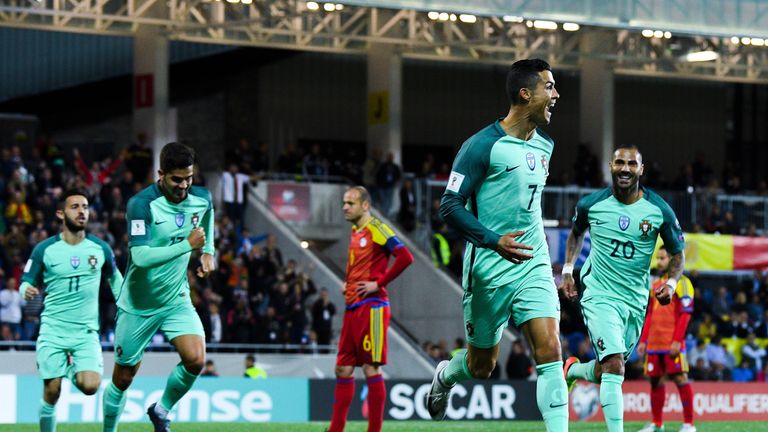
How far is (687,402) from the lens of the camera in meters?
16.3

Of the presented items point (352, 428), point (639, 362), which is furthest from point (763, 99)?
point (352, 428)

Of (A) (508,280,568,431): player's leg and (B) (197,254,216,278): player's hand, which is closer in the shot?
(A) (508,280,568,431): player's leg

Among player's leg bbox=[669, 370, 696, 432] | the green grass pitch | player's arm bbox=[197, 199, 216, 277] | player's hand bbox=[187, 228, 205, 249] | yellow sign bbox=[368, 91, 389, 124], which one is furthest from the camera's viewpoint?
yellow sign bbox=[368, 91, 389, 124]

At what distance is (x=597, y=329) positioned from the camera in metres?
12.6

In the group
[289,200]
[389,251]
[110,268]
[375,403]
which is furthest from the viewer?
[289,200]

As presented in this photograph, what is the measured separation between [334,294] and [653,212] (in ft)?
58.6

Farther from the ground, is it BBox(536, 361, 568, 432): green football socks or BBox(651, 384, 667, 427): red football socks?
BBox(536, 361, 568, 432): green football socks

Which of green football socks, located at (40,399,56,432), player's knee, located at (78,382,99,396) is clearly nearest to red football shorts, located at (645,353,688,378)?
player's knee, located at (78,382,99,396)

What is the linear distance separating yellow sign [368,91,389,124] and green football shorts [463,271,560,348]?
85.7ft

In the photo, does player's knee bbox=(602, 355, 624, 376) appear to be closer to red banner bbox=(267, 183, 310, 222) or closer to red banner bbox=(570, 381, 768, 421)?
→ red banner bbox=(570, 381, 768, 421)

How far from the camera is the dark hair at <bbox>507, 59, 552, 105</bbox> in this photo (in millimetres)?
9773

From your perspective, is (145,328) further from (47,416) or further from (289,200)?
(289,200)

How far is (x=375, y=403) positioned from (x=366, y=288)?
41.5 inches

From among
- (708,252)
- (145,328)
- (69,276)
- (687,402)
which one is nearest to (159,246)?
(145,328)
